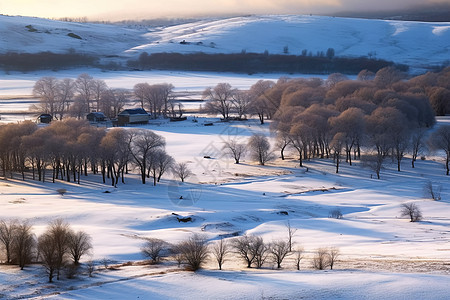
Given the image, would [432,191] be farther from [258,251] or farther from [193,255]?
[193,255]

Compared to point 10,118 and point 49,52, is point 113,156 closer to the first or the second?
point 10,118

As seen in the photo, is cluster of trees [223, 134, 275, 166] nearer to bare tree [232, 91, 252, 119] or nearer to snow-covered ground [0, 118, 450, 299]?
snow-covered ground [0, 118, 450, 299]

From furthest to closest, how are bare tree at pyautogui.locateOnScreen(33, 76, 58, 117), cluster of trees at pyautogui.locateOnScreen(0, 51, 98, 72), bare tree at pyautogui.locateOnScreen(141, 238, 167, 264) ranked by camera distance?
cluster of trees at pyautogui.locateOnScreen(0, 51, 98, 72), bare tree at pyautogui.locateOnScreen(33, 76, 58, 117), bare tree at pyautogui.locateOnScreen(141, 238, 167, 264)

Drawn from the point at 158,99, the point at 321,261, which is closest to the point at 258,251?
the point at 321,261

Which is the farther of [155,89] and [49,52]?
[49,52]

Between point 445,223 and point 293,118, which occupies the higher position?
point 293,118

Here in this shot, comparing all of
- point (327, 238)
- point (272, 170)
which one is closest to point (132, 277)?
point (327, 238)

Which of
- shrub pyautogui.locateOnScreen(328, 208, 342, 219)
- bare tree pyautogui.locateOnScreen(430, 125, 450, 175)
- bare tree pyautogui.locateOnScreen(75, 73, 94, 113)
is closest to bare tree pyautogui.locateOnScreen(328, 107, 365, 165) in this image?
bare tree pyautogui.locateOnScreen(430, 125, 450, 175)

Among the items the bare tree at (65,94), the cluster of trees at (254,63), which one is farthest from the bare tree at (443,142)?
the cluster of trees at (254,63)
